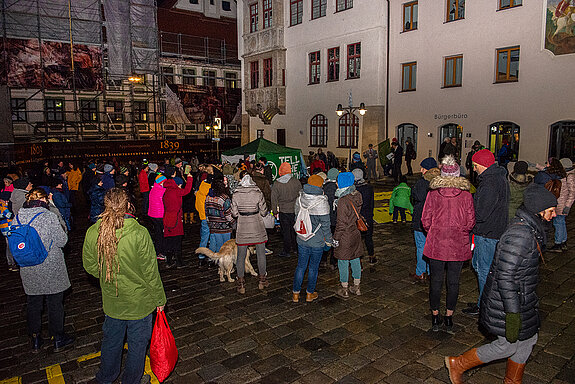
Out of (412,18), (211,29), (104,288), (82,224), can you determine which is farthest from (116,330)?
(211,29)

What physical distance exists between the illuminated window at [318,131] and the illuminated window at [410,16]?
7421 millimetres

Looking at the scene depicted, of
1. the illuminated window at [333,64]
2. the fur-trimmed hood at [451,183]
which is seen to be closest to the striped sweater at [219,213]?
the fur-trimmed hood at [451,183]

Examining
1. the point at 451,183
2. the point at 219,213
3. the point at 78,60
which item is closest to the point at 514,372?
the point at 451,183

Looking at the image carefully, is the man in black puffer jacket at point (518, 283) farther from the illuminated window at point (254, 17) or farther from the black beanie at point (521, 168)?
the illuminated window at point (254, 17)

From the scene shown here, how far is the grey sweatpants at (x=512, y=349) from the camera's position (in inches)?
141

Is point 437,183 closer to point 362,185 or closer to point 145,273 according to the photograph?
point 362,185

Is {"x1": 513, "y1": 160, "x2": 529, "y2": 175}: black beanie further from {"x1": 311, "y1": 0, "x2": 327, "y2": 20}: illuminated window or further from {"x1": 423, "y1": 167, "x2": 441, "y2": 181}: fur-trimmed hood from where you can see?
{"x1": 311, "y1": 0, "x2": 327, "y2": 20}: illuminated window

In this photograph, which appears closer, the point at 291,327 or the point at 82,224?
the point at 291,327

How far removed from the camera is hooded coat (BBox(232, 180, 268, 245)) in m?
6.38

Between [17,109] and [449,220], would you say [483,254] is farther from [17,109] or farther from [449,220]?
[17,109]

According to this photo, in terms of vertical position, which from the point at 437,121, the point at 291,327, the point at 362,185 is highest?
the point at 437,121

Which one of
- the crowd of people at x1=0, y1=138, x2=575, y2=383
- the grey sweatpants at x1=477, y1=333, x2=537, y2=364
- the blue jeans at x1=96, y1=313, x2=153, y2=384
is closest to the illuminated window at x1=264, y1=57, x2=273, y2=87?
the crowd of people at x1=0, y1=138, x2=575, y2=383

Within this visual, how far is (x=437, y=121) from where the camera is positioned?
2119 cm

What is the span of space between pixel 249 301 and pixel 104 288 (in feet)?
9.38
